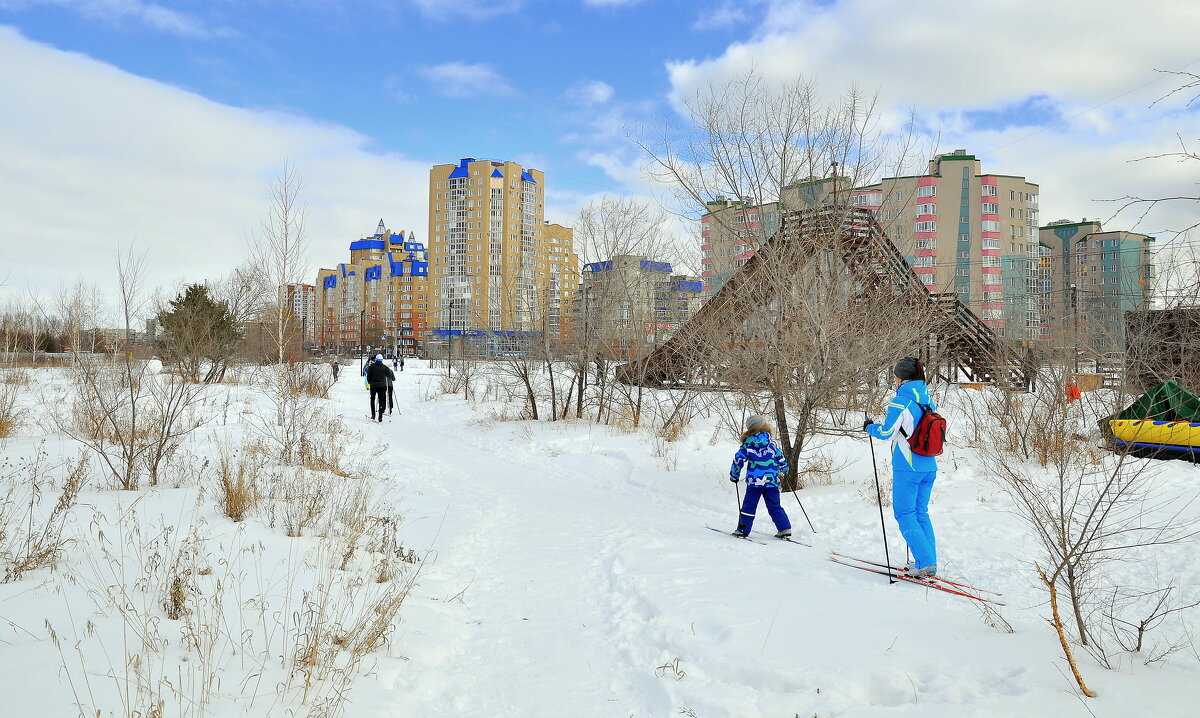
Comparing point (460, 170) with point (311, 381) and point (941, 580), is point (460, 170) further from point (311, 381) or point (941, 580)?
point (941, 580)

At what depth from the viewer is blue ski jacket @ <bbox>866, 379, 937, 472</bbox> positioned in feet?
18.9

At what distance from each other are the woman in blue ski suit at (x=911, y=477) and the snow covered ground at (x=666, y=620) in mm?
423

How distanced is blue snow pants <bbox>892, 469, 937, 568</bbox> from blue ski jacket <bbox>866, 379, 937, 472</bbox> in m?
0.07

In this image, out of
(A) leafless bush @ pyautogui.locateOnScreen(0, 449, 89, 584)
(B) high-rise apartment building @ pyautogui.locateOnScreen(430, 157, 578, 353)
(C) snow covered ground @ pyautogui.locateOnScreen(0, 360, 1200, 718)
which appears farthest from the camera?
(B) high-rise apartment building @ pyautogui.locateOnScreen(430, 157, 578, 353)

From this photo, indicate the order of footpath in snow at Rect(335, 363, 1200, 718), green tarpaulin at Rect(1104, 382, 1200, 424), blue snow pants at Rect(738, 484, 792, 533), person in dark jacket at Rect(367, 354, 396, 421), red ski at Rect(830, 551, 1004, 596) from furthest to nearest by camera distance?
person in dark jacket at Rect(367, 354, 396, 421)
green tarpaulin at Rect(1104, 382, 1200, 424)
blue snow pants at Rect(738, 484, 792, 533)
red ski at Rect(830, 551, 1004, 596)
footpath in snow at Rect(335, 363, 1200, 718)

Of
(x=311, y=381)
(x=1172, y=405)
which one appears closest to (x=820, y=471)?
(x=1172, y=405)

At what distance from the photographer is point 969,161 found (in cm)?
6372

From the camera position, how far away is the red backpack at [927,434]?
18.6 ft

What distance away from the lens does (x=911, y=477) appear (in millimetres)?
5801

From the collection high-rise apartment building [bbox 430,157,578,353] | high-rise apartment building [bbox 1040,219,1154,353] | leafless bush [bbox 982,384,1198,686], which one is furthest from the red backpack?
high-rise apartment building [bbox 430,157,578,353]

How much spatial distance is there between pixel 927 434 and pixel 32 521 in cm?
701

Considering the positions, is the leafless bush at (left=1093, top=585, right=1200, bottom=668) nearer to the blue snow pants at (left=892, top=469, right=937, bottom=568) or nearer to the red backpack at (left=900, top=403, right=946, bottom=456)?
the blue snow pants at (left=892, top=469, right=937, bottom=568)

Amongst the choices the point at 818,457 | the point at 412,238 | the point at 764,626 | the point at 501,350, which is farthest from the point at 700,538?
the point at 412,238

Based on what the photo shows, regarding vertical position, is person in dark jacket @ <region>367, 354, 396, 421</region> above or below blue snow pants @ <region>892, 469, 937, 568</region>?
above
